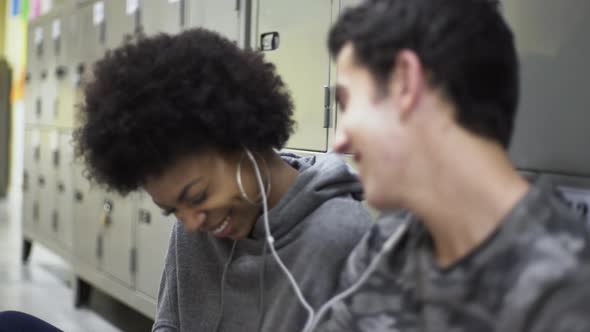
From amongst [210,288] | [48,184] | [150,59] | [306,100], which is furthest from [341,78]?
[48,184]

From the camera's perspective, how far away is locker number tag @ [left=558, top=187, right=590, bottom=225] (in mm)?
1030

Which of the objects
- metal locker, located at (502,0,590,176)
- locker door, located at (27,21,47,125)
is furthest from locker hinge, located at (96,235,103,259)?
metal locker, located at (502,0,590,176)

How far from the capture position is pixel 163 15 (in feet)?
8.58

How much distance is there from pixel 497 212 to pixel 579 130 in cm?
42

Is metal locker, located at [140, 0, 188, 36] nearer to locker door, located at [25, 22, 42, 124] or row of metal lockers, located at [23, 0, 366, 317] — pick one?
row of metal lockers, located at [23, 0, 366, 317]

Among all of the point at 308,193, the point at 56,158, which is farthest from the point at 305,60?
the point at 56,158

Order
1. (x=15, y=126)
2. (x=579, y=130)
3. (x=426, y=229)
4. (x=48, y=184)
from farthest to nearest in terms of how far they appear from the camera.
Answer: (x=15, y=126), (x=48, y=184), (x=579, y=130), (x=426, y=229)

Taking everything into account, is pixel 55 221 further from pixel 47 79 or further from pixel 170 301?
pixel 170 301

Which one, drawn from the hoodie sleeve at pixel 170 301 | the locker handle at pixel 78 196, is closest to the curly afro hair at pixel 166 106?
the hoodie sleeve at pixel 170 301

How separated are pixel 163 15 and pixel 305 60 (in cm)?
103

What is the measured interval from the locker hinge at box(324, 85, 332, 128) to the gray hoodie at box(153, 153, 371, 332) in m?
0.39

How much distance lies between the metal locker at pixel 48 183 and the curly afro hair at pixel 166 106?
2.99m

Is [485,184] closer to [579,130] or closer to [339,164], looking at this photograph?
[579,130]

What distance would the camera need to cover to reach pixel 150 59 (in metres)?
1.07
